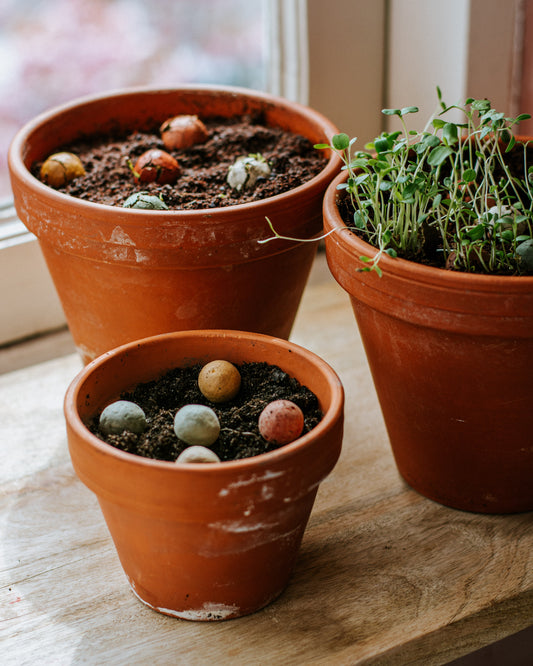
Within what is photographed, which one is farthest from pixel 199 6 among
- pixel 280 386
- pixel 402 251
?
pixel 280 386

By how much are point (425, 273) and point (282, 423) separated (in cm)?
24

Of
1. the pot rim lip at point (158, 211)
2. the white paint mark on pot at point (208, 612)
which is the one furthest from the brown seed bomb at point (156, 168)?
the white paint mark on pot at point (208, 612)

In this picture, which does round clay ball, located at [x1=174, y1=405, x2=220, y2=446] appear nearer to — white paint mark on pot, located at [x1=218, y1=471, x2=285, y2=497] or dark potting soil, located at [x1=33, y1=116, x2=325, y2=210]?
white paint mark on pot, located at [x1=218, y1=471, x2=285, y2=497]

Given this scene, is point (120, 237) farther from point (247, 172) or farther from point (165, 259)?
point (247, 172)

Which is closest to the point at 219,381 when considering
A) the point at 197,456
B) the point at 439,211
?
the point at 197,456

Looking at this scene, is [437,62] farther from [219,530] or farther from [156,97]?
[219,530]

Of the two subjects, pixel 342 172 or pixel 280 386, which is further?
pixel 342 172

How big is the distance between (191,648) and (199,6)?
128 centimetres

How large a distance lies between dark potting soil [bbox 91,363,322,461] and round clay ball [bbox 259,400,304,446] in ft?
0.05

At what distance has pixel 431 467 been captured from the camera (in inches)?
44.1

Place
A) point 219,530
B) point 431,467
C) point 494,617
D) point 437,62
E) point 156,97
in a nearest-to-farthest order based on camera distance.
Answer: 1. point 219,530
2. point 494,617
3. point 431,467
4. point 156,97
5. point 437,62

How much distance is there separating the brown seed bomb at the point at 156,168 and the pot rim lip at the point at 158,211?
124 millimetres

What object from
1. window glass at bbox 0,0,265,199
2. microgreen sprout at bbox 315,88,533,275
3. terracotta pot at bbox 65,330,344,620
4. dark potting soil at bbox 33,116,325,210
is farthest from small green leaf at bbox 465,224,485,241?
window glass at bbox 0,0,265,199

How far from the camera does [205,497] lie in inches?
32.4
